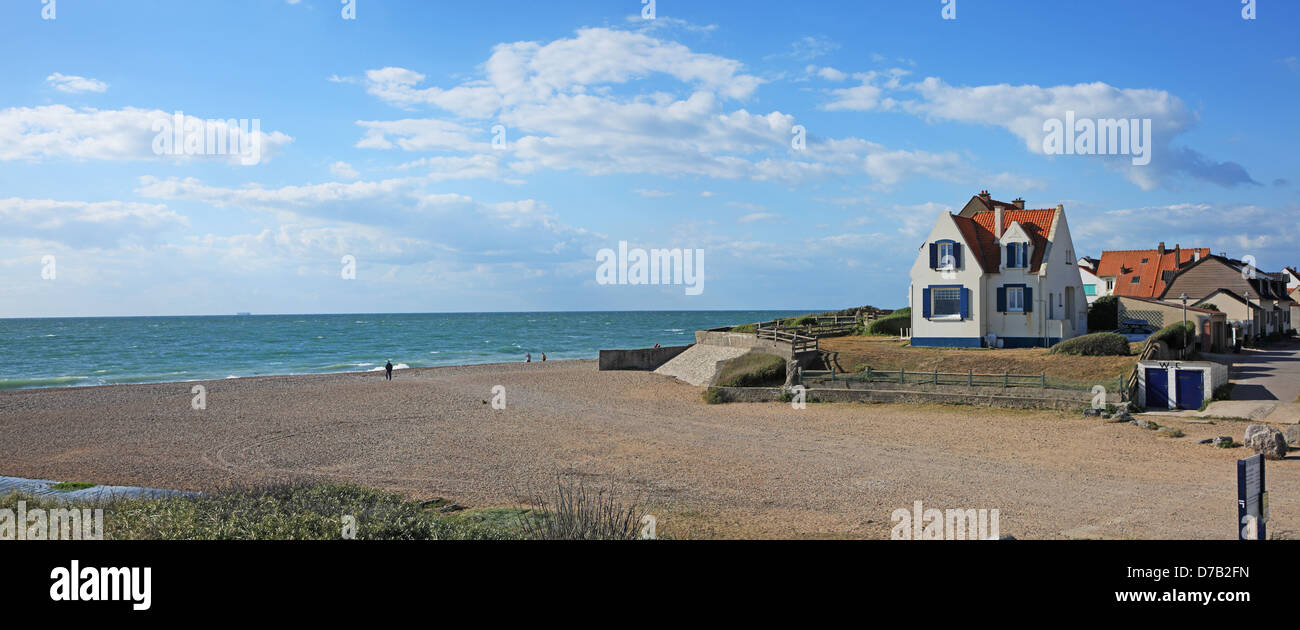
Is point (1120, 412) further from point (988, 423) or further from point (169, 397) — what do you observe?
point (169, 397)

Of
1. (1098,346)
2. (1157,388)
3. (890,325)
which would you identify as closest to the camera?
(1157,388)

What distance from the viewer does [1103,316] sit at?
138 ft

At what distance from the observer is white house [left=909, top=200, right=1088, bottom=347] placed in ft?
121

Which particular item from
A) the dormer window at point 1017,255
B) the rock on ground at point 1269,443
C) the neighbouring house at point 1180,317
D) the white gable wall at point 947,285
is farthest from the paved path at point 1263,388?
the white gable wall at point 947,285

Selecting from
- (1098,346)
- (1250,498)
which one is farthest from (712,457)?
(1098,346)

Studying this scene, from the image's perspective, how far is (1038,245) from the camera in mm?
37281

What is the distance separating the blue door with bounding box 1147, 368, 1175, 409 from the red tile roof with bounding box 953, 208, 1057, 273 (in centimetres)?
1124

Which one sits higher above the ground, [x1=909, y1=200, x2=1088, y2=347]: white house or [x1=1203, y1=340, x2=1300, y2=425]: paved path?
[x1=909, y1=200, x2=1088, y2=347]: white house

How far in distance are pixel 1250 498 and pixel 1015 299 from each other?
32.3 m

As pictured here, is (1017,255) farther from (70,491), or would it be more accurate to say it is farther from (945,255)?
(70,491)

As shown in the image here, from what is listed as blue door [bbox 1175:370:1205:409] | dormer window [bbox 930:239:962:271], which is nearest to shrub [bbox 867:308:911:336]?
dormer window [bbox 930:239:962:271]

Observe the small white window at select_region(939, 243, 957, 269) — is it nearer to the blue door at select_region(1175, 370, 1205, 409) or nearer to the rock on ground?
the blue door at select_region(1175, 370, 1205, 409)

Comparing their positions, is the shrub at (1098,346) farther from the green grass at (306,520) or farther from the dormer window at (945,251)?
the green grass at (306,520)
